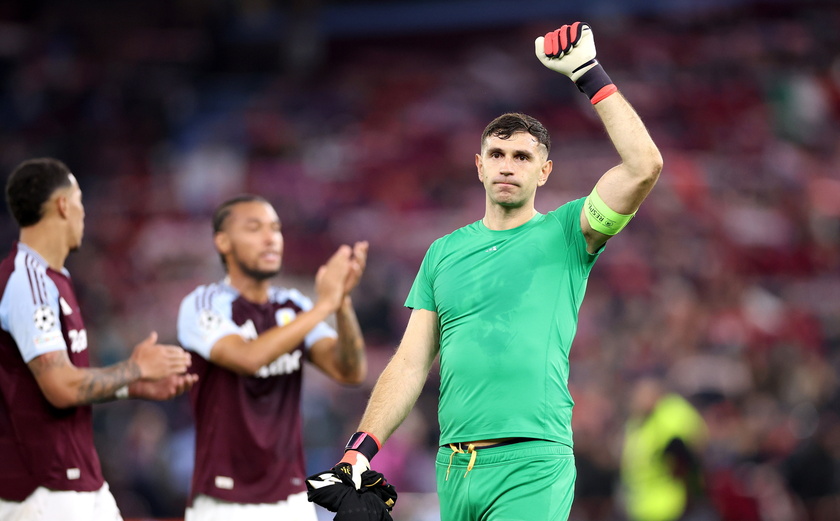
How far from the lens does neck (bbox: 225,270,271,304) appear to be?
20.8 ft

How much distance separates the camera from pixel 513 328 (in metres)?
4.49

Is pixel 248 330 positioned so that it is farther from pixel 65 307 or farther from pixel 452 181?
pixel 452 181

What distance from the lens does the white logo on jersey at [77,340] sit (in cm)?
546

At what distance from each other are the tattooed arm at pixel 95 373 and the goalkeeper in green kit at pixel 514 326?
1350 millimetres

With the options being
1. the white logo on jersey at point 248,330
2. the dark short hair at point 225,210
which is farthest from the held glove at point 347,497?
the dark short hair at point 225,210

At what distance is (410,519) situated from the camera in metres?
7.85

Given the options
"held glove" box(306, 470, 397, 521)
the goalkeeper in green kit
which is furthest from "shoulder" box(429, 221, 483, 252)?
"held glove" box(306, 470, 397, 521)

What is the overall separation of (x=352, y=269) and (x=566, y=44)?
218 centimetres

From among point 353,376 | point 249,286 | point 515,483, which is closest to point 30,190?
point 249,286

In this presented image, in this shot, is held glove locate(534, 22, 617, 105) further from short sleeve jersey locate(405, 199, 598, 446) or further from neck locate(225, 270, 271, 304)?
neck locate(225, 270, 271, 304)

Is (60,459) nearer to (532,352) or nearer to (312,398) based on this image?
(532,352)

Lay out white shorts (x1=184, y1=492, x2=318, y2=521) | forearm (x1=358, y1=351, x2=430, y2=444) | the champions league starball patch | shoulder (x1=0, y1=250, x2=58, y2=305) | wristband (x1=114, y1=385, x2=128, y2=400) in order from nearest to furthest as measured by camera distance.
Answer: forearm (x1=358, y1=351, x2=430, y2=444), shoulder (x1=0, y1=250, x2=58, y2=305), wristband (x1=114, y1=385, x2=128, y2=400), white shorts (x1=184, y1=492, x2=318, y2=521), the champions league starball patch

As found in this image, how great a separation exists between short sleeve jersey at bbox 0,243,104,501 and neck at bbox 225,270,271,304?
1.21 m

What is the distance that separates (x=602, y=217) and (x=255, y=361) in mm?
2320
